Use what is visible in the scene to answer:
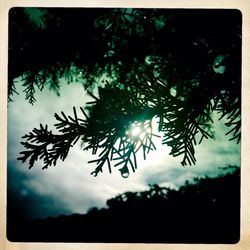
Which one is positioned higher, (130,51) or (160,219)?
(130,51)

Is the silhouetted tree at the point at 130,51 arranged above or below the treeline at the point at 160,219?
above

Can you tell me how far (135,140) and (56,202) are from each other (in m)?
0.44

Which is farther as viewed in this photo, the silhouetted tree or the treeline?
the treeline

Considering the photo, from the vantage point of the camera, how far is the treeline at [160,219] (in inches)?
43.1

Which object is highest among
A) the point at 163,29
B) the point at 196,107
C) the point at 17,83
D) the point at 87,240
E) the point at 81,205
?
the point at 163,29

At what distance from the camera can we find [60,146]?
2.87ft

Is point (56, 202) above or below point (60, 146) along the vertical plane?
below

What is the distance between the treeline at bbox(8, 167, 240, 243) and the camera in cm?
110

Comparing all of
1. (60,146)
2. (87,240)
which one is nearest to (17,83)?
(60,146)

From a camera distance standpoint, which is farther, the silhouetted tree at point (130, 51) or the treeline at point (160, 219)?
the treeline at point (160, 219)

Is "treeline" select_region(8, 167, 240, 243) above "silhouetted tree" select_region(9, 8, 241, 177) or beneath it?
beneath

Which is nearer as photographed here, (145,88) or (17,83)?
(145,88)

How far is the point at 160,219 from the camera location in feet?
3.64

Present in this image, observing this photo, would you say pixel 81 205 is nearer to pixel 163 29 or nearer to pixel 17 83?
pixel 17 83
